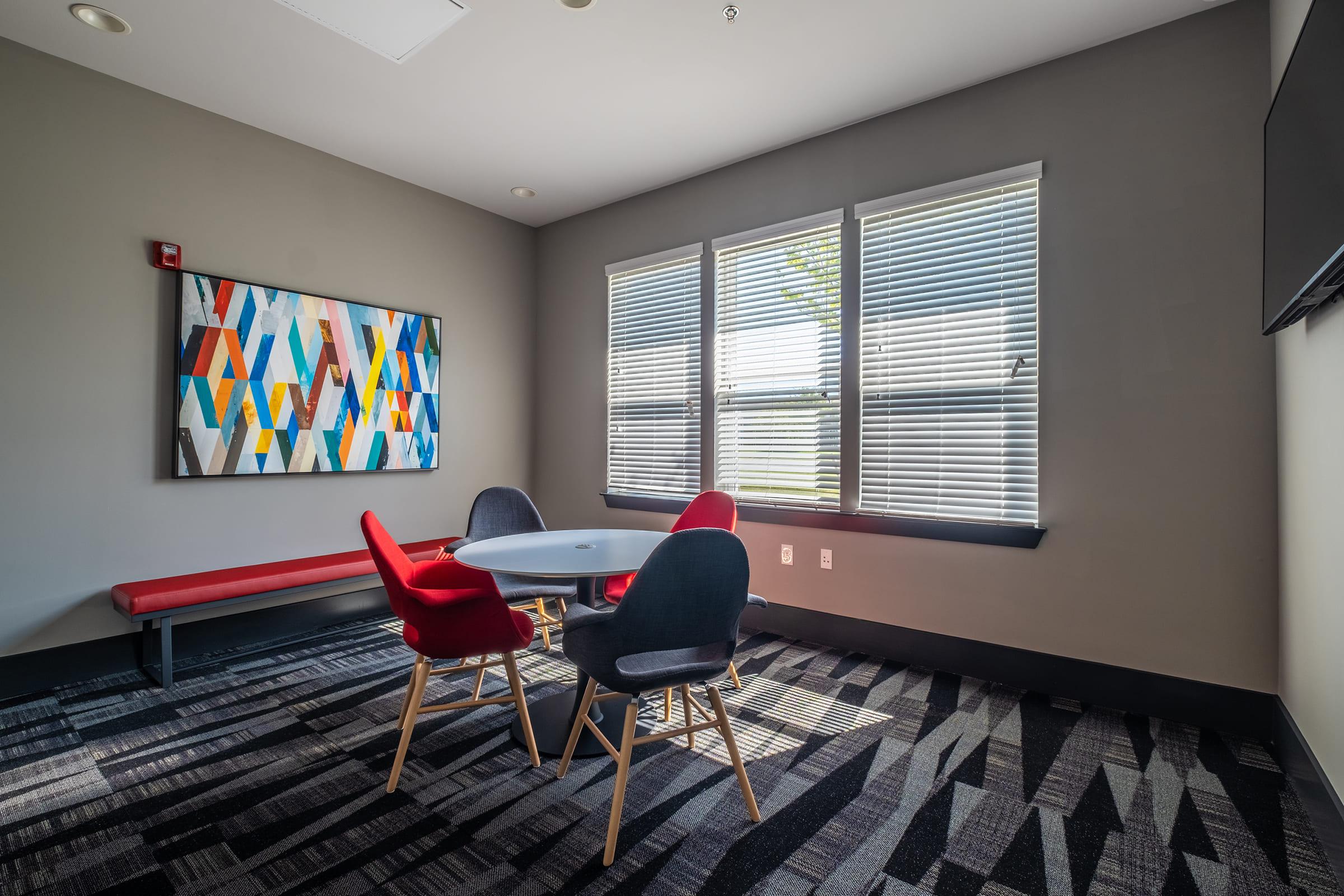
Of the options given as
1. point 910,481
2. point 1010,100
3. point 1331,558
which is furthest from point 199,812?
point 1010,100

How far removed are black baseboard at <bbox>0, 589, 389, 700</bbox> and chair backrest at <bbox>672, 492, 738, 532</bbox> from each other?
2.30m

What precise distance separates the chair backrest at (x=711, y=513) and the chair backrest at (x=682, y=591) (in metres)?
1.30

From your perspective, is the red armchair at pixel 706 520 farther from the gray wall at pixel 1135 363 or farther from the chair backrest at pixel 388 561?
the chair backrest at pixel 388 561

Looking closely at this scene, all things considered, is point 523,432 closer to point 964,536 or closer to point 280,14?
point 280,14

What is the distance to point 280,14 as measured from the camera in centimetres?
267

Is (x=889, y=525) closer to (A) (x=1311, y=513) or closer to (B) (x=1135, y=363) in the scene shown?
(B) (x=1135, y=363)

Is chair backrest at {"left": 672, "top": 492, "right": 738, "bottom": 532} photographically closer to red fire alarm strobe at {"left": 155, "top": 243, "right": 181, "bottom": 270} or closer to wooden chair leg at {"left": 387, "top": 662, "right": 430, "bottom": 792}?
wooden chair leg at {"left": 387, "top": 662, "right": 430, "bottom": 792}

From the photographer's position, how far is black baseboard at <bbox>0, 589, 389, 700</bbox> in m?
2.99

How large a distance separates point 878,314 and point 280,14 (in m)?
3.12

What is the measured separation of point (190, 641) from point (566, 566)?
8.45 ft

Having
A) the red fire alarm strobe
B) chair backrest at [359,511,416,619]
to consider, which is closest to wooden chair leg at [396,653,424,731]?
chair backrest at [359,511,416,619]

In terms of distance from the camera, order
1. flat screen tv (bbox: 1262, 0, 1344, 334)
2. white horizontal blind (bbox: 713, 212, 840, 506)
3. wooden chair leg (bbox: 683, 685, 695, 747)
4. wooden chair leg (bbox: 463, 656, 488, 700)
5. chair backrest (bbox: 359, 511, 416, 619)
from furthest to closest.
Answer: white horizontal blind (bbox: 713, 212, 840, 506), wooden chair leg (bbox: 463, 656, 488, 700), wooden chair leg (bbox: 683, 685, 695, 747), chair backrest (bbox: 359, 511, 416, 619), flat screen tv (bbox: 1262, 0, 1344, 334)

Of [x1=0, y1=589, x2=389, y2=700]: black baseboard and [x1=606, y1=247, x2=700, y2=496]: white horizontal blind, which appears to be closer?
[x1=0, y1=589, x2=389, y2=700]: black baseboard

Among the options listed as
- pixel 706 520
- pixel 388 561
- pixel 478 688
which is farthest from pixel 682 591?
pixel 706 520
